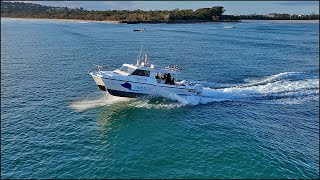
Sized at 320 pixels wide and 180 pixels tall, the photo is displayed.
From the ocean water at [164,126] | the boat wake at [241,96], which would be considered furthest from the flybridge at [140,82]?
the ocean water at [164,126]

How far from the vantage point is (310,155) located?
85.7 feet

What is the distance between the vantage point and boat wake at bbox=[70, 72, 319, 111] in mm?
36062

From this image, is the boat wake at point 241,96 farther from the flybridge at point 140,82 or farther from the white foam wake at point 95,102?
the flybridge at point 140,82

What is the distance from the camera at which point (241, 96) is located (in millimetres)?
39312

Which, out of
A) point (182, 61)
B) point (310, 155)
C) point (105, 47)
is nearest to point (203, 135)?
point (310, 155)

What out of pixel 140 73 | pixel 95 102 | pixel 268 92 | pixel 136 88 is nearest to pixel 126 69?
pixel 140 73

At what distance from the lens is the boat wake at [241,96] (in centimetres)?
3606

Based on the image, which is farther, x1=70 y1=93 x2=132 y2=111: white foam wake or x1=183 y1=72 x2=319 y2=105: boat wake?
x1=183 y1=72 x2=319 y2=105: boat wake

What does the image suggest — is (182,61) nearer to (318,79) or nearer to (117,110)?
(318,79)

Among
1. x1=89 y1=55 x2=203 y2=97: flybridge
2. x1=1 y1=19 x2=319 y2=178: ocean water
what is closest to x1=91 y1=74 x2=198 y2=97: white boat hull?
x1=89 y1=55 x2=203 y2=97: flybridge

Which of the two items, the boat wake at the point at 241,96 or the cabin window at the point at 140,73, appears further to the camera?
the cabin window at the point at 140,73

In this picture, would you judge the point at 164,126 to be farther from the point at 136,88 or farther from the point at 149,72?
the point at 149,72

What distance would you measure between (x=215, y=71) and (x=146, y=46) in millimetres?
29746

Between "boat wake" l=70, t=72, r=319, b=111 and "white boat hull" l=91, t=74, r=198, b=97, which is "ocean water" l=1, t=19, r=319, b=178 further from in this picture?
"white boat hull" l=91, t=74, r=198, b=97
